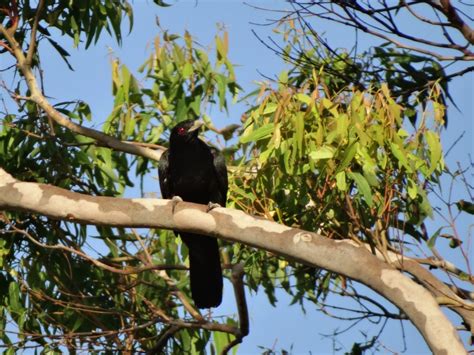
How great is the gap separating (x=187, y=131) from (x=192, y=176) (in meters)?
0.40

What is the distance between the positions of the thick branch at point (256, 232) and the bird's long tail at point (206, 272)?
1388 millimetres

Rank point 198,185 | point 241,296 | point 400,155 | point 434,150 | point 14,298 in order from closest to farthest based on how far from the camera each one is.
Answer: point 400,155, point 434,150, point 241,296, point 198,185, point 14,298

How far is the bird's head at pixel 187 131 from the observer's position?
762 centimetres

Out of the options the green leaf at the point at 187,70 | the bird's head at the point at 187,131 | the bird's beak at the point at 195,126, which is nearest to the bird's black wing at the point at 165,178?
the bird's head at the point at 187,131

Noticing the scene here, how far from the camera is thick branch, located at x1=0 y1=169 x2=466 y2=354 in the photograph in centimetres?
534

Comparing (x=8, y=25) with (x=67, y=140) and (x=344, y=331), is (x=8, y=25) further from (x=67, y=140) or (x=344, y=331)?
(x=344, y=331)

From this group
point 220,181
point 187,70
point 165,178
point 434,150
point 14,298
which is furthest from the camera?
point 187,70

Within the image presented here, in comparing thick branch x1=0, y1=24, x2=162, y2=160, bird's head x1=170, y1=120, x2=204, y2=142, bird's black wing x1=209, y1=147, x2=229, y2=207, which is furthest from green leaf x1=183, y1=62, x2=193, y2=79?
bird's black wing x1=209, y1=147, x2=229, y2=207

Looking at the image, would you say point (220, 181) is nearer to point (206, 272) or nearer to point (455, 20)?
point (206, 272)

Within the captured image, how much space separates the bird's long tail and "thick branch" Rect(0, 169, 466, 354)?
4.55 feet

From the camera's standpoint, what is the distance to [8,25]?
8.91 meters

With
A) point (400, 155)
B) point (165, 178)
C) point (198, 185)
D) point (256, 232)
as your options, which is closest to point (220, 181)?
point (198, 185)

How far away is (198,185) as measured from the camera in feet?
24.2

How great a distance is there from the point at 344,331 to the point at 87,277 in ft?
7.25
